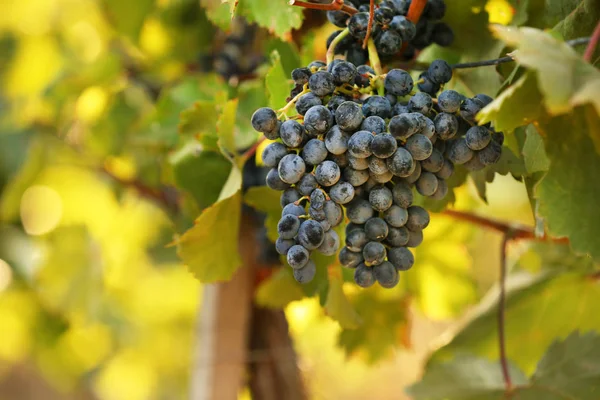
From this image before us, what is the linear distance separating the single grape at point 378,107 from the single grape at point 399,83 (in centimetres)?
1

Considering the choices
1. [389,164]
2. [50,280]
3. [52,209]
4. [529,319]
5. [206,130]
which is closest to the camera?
[389,164]

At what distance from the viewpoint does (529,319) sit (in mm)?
929

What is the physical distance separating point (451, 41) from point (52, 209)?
4.72 feet

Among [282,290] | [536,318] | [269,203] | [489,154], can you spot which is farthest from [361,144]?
[536,318]

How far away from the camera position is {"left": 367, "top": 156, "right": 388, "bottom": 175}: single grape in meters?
0.46

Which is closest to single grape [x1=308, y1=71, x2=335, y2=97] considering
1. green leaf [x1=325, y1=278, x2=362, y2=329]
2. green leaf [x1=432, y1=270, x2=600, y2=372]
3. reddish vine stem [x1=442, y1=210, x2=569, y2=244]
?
green leaf [x1=325, y1=278, x2=362, y2=329]

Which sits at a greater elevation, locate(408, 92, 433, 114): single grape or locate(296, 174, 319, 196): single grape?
locate(408, 92, 433, 114): single grape

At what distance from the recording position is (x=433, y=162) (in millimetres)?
490

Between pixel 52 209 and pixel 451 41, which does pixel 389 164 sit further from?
pixel 52 209

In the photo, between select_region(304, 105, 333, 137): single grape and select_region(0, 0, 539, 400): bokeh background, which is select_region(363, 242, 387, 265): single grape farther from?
select_region(0, 0, 539, 400): bokeh background

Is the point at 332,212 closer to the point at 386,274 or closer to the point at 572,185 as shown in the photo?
the point at 386,274

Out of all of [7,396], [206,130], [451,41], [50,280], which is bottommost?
[7,396]

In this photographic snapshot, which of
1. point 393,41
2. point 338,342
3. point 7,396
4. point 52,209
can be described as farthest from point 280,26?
point 7,396

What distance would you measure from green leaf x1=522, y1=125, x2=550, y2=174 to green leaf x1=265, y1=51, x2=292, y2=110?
0.22 m
